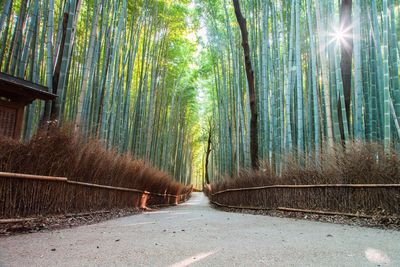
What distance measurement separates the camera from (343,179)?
3859 mm

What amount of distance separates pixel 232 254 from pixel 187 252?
289 millimetres

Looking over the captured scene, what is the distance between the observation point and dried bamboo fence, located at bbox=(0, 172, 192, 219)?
2.65m

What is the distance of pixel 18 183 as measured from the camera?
275 cm

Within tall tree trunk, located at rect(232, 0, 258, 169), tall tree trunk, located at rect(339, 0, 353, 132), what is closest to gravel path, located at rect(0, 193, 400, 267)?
tall tree trunk, located at rect(339, 0, 353, 132)

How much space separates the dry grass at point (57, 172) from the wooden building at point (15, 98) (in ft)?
3.68

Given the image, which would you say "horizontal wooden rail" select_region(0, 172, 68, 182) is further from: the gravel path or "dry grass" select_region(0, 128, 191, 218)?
the gravel path

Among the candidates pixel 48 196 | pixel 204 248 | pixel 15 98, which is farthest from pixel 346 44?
pixel 15 98

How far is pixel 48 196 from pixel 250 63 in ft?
17.7

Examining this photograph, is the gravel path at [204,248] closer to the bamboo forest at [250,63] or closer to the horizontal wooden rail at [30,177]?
the horizontal wooden rail at [30,177]

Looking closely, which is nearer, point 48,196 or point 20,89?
point 48,196

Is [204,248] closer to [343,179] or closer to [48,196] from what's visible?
[48,196]

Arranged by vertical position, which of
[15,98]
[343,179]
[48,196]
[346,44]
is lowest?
[48,196]

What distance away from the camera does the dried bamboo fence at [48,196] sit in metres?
2.65

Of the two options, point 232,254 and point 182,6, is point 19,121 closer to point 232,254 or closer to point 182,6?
point 232,254
